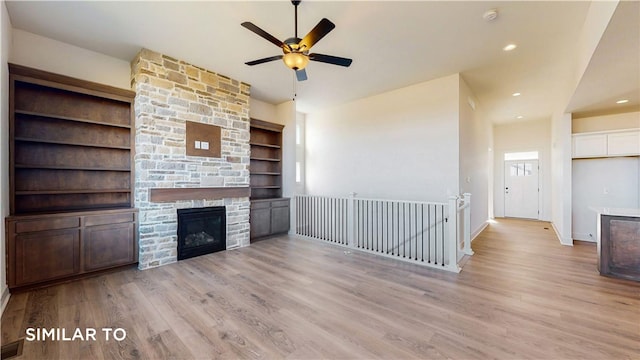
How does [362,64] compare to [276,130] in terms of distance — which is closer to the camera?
[362,64]

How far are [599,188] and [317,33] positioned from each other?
274 inches

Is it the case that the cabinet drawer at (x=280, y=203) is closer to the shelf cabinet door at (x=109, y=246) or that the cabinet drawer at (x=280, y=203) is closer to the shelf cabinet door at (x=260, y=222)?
the shelf cabinet door at (x=260, y=222)

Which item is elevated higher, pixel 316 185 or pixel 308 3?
pixel 308 3

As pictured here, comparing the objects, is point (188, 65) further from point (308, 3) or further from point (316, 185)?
point (316, 185)

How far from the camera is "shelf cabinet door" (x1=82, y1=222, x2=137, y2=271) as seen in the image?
3.42 meters

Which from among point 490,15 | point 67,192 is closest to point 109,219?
point 67,192

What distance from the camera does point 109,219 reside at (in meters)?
3.56

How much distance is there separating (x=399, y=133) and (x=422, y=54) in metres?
1.74

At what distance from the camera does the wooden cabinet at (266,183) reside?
5.59m

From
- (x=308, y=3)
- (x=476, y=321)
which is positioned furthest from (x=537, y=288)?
(x=308, y=3)

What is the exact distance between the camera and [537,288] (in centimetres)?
312

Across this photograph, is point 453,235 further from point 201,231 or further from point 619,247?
point 201,231

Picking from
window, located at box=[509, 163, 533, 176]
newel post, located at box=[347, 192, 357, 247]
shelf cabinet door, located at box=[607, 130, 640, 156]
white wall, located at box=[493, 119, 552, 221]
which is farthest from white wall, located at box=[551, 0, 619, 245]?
newel post, located at box=[347, 192, 357, 247]

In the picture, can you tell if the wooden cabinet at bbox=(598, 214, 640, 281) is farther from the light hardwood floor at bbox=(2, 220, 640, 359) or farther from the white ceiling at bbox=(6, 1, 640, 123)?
the white ceiling at bbox=(6, 1, 640, 123)
